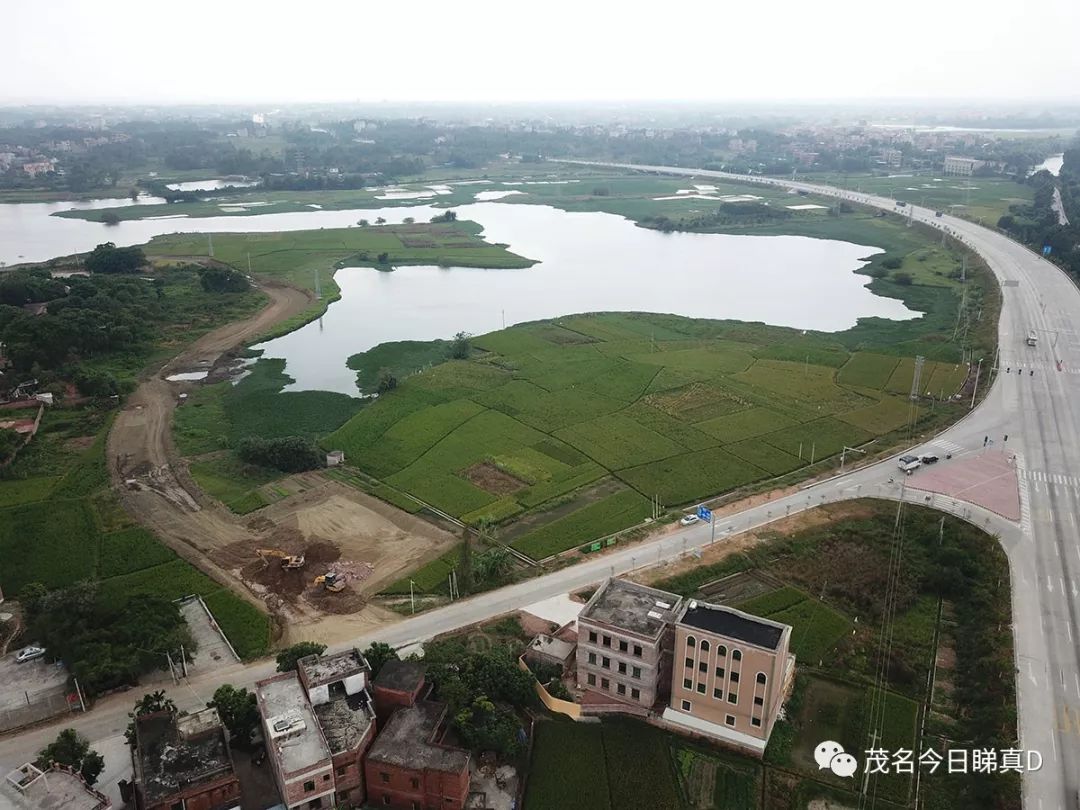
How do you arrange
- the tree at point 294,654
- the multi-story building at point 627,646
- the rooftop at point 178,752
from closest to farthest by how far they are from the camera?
the rooftop at point 178,752 → the multi-story building at point 627,646 → the tree at point 294,654

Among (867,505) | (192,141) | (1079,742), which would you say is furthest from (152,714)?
(192,141)

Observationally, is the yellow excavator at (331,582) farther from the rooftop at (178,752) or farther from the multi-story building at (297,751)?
the rooftop at (178,752)

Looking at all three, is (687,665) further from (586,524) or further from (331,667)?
(586,524)

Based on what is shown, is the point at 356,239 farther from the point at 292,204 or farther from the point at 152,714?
the point at 152,714

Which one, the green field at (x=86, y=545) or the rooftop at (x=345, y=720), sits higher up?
the rooftop at (x=345, y=720)

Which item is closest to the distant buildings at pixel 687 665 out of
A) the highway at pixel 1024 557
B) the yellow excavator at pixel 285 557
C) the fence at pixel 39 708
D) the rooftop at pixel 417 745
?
the rooftop at pixel 417 745

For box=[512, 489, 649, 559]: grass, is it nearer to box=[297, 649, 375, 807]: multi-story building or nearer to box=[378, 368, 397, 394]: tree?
box=[297, 649, 375, 807]: multi-story building
